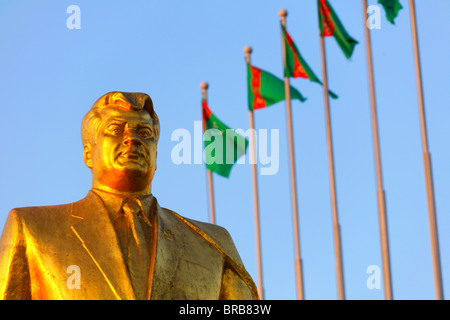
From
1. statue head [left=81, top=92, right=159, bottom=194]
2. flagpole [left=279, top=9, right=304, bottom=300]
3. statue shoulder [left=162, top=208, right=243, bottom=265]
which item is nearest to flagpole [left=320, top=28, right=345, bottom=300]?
flagpole [left=279, top=9, right=304, bottom=300]


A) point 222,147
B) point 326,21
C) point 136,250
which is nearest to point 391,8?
point 326,21

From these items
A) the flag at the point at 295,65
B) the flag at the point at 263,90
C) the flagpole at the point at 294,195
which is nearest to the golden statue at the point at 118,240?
the flagpole at the point at 294,195

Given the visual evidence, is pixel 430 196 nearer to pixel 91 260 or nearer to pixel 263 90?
pixel 263 90

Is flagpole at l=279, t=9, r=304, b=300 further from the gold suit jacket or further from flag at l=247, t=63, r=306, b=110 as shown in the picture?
the gold suit jacket

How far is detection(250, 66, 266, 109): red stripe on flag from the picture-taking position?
24391mm

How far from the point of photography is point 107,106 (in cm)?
935

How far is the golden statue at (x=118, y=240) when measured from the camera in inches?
341

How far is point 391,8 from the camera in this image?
22.6m

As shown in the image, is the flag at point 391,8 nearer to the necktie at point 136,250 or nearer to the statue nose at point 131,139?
the statue nose at point 131,139

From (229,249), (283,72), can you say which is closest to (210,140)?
(283,72)

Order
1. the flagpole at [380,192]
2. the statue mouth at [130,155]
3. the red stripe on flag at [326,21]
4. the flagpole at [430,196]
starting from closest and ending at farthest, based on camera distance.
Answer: the statue mouth at [130,155] < the flagpole at [430,196] < the flagpole at [380,192] < the red stripe on flag at [326,21]

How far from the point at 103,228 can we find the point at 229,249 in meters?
1.16

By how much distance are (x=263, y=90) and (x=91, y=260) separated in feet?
53.3
